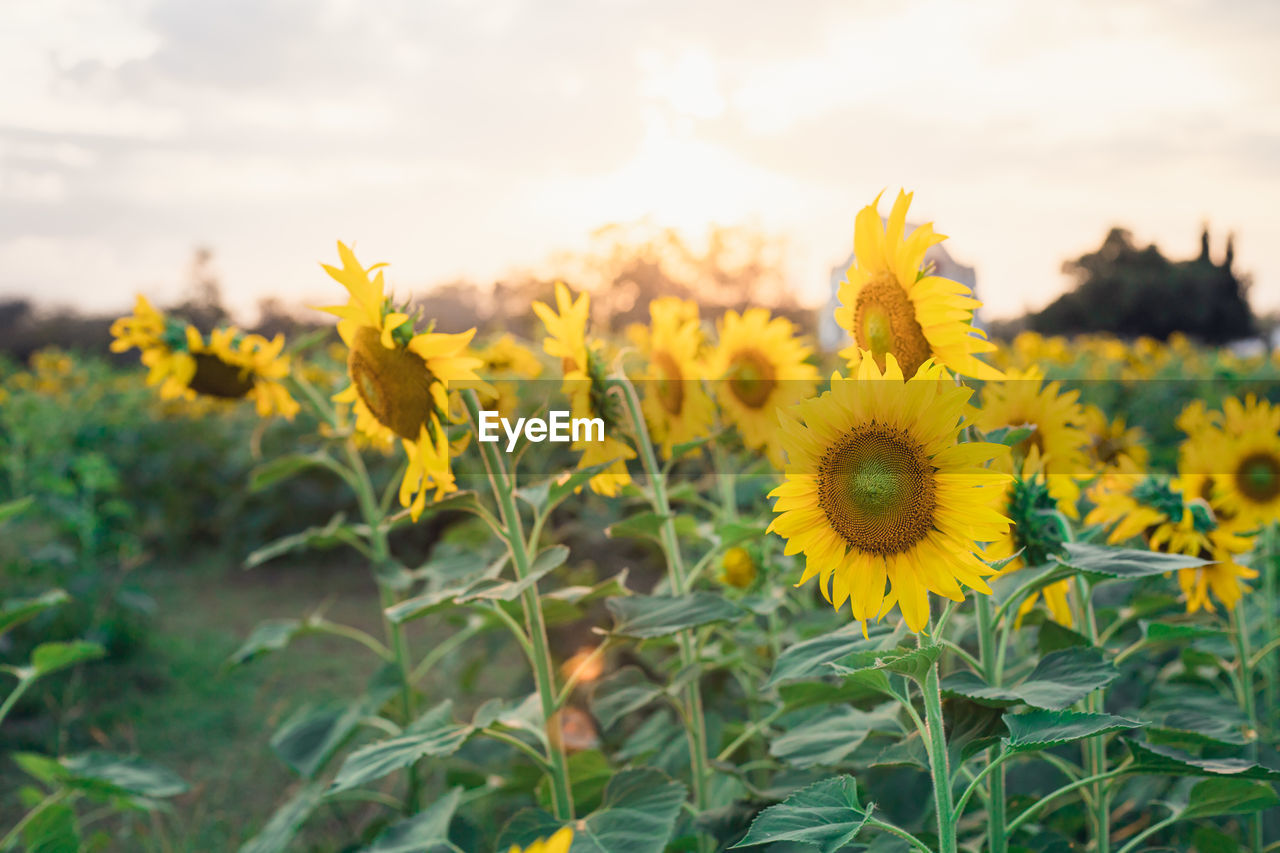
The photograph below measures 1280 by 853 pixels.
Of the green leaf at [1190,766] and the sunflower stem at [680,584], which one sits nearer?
the green leaf at [1190,766]

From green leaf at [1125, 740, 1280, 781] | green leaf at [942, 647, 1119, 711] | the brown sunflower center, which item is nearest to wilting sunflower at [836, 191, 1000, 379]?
green leaf at [942, 647, 1119, 711]

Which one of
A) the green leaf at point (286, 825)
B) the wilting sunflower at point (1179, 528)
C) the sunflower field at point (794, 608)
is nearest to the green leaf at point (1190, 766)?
the sunflower field at point (794, 608)

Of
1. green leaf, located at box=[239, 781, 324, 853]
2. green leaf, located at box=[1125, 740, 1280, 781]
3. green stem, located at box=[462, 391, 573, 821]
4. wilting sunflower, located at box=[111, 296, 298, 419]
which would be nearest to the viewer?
green leaf, located at box=[1125, 740, 1280, 781]

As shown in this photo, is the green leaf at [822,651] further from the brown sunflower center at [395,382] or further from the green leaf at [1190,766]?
the brown sunflower center at [395,382]

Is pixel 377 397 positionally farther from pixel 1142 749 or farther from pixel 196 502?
pixel 196 502

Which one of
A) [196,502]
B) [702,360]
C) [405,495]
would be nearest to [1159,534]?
[702,360]

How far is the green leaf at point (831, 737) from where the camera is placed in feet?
3.54

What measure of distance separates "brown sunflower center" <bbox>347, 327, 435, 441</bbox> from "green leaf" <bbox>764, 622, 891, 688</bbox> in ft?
1.84

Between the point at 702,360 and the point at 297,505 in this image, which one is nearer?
→ the point at 702,360

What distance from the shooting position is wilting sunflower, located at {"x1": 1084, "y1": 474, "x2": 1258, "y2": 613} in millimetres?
1318

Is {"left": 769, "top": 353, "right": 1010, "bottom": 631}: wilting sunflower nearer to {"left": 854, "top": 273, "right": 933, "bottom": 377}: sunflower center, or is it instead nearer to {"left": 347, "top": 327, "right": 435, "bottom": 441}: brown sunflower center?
{"left": 854, "top": 273, "right": 933, "bottom": 377}: sunflower center

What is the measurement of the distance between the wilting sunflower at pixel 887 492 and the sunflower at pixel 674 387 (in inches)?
27.5

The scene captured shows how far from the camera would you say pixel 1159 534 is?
133 centimetres

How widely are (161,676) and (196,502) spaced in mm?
2626
